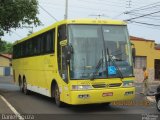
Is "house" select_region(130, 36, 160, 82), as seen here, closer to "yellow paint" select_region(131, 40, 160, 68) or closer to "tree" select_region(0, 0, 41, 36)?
"yellow paint" select_region(131, 40, 160, 68)

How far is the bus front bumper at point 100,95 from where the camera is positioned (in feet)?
49.1

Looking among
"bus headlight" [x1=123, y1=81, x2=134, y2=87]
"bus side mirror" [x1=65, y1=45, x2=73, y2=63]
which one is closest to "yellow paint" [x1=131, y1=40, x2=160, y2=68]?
"bus headlight" [x1=123, y1=81, x2=134, y2=87]

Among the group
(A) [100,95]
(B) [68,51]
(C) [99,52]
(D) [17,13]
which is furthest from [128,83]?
(D) [17,13]

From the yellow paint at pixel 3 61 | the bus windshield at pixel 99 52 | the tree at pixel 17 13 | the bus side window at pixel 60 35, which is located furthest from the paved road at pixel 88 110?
the yellow paint at pixel 3 61

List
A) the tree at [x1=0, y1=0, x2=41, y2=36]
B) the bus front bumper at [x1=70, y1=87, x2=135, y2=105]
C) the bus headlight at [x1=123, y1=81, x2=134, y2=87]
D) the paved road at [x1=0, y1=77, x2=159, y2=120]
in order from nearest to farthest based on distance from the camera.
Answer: the bus front bumper at [x1=70, y1=87, x2=135, y2=105], the paved road at [x1=0, y1=77, x2=159, y2=120], the bus headlight at [x1=123, y1=81, x2=134, y2=87], the tree at [x1=0, y1=0, x2=41, y2=36]

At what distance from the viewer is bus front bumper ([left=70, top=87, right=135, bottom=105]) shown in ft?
49.1

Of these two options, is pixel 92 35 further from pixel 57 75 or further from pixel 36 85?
pixel 36 85

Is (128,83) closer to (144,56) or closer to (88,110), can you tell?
(88,110)

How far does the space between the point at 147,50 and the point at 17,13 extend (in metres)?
24.3

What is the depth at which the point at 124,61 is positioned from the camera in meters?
15.8

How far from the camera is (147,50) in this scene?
4809 cm

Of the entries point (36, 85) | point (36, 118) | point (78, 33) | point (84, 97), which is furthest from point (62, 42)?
point (36, 85)

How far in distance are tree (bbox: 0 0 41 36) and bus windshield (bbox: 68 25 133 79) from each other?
11431 millimetres

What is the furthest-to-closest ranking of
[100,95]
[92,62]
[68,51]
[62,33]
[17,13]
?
1. [17,13]
2. [62,33]
3. [92,62]
4. [100,95]
5. [68,51]
